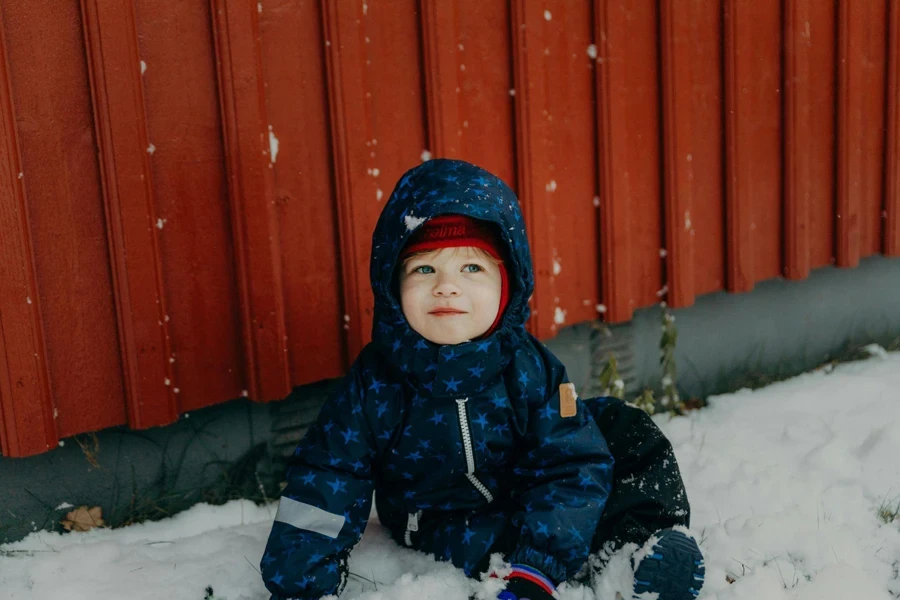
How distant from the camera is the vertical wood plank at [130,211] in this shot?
7.53ft

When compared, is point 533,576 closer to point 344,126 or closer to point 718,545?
point 718,545

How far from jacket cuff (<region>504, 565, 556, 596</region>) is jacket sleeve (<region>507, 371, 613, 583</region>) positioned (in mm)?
11

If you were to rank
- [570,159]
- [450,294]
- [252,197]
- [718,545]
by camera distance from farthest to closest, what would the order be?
1. [570,159]
2. [252,197]
3. [718,545]
4. [450,294]

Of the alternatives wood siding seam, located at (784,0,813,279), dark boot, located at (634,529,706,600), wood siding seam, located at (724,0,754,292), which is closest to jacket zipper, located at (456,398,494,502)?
dark boot, located at (634,529,706,600)

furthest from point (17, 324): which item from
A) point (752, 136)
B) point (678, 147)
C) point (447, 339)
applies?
point (752, 136)

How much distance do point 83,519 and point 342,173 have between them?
1.33m

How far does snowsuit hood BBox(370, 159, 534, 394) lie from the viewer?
205 centimetres

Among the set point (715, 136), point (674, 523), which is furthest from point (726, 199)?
point (674, 523)

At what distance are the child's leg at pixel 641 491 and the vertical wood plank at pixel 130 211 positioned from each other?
4.32 feet

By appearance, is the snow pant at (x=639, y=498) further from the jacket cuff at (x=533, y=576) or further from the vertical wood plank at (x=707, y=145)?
the vertical wood plank at (x=707, y=145)

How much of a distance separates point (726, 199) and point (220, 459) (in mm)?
2408

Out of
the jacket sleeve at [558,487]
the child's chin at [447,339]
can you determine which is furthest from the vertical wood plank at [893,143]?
the child's chin at [447,339]

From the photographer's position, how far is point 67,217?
2.33 metres

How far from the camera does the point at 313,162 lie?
2689mm
